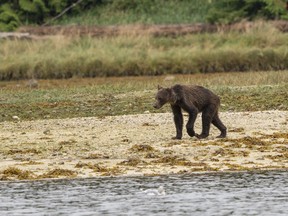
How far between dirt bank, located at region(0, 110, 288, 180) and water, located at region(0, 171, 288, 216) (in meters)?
0.61

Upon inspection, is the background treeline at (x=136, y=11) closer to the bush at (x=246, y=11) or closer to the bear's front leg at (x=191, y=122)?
the bush at (x=246, y=11)

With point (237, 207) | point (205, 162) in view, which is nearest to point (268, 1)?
point (205, 162)

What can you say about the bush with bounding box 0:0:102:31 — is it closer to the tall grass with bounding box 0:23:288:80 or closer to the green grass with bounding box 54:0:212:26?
the green grass with bounding box 54:0:212:26

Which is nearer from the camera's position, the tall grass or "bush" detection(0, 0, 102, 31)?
the tall grass

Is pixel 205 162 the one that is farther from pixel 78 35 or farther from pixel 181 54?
pixel 78 35

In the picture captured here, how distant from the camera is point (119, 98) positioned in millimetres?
24875

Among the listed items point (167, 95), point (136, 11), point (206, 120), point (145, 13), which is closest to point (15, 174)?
point (167, 95)

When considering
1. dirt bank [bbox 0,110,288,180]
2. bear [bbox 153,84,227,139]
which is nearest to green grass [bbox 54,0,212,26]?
dirt bank [bbox 0,110,288,180]

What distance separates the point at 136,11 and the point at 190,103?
2830 cm

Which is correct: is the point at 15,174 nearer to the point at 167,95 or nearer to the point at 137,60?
the point at 167,95

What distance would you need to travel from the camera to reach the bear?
18109 millimetres

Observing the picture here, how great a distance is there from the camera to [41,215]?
→ 12984mm

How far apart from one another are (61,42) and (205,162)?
2181cm

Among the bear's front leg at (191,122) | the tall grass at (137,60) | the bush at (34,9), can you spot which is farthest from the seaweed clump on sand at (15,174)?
the bush at (34,9)
